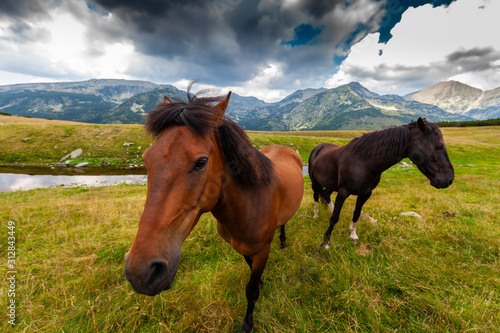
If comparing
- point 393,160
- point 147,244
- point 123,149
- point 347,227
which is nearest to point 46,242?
point 147,244

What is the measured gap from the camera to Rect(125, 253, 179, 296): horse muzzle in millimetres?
1461

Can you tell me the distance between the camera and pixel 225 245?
15.7 feet

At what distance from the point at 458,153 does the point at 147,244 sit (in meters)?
50.5

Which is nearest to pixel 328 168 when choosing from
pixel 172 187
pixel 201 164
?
pixel 201 164

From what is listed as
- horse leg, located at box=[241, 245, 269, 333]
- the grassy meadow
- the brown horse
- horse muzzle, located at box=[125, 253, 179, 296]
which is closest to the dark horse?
the grassy meadow

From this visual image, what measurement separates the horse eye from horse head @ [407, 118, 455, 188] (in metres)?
5.15

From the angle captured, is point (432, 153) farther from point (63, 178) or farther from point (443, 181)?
point (63, 178)

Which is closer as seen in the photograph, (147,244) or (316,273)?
(147,244)

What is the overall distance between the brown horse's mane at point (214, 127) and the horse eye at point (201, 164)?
28cm

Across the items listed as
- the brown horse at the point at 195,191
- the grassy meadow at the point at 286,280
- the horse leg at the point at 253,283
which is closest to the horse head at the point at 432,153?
the grassy meadow at the point at 286,280

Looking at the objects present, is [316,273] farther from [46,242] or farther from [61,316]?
[46,242]

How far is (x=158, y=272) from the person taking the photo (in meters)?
1.59

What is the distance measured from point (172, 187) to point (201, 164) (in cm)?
37

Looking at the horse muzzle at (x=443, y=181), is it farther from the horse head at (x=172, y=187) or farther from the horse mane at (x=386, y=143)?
the horse head at (x=172, y=187)
